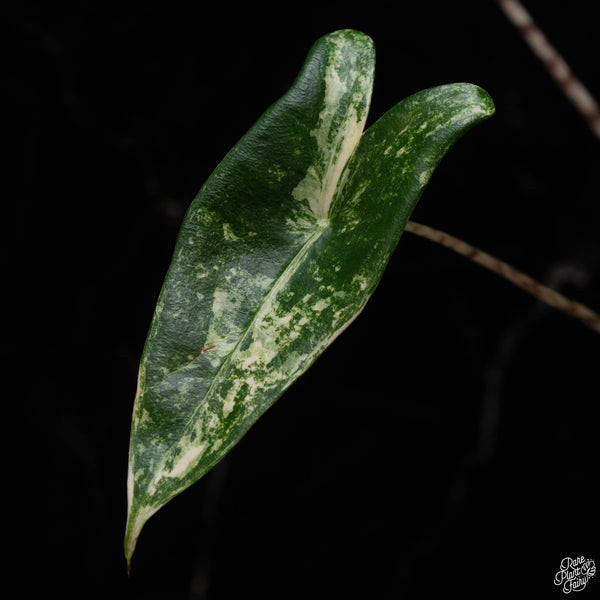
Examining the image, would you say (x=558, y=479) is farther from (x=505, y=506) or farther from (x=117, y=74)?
(x=117, y=74)

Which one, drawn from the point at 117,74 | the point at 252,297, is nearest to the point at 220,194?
the point at 252,297

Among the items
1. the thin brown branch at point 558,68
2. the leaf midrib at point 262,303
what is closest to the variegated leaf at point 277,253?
the leaf midrib at point 262,303

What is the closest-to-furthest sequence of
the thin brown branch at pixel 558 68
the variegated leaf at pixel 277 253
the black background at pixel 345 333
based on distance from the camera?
the variegated leaf at pixel 277 253 → the thin brown branch at pixel 558 68 → the black background at pixel 345 333

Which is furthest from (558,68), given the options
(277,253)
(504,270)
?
(277,253)

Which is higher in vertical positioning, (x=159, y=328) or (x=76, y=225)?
(x=76, y=225)

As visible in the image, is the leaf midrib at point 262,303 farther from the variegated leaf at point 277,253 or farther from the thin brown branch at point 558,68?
the thin brown branch at point 558,68

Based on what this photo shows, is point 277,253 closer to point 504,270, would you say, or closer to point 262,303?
point 262,303

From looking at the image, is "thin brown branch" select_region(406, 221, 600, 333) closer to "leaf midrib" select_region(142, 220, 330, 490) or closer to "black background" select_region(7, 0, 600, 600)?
"leaf midrib" select_region(142, 220, 330, 490)
